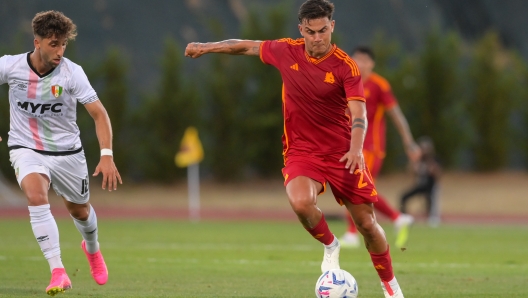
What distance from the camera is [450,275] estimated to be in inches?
391

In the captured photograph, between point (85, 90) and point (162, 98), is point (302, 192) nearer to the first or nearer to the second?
point (85, 90)

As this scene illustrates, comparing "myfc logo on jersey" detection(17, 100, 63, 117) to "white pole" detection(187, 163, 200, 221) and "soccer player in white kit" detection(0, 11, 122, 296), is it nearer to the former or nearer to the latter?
"soccer player in white kit" detection(0, 11, 122, 296)

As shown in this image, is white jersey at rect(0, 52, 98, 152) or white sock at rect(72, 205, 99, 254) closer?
white jersey at rect(0, 52, 98, 152)

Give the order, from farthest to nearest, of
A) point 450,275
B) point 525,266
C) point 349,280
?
point 525,266, point 450,275, point 349,280

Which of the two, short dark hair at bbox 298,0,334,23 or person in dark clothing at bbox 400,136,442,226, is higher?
short dark hair at bbox 298,0,334,23

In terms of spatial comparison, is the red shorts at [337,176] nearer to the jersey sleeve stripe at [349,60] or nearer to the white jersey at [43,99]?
the jersey sleeve stripe at [349,60]

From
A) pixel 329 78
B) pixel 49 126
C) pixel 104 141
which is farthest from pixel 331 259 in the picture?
pixel 49 126

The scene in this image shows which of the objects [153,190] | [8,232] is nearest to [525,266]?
[8,232]

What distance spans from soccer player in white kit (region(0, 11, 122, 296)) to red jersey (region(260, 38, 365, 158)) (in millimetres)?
1668

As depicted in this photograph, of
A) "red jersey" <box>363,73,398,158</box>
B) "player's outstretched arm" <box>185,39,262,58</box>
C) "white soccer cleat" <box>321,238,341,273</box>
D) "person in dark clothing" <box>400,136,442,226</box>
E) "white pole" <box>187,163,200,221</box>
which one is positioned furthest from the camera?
"white pole" <box>187,163,200,221</box>

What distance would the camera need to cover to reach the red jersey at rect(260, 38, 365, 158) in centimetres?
752

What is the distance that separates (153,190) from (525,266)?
73.2 feet

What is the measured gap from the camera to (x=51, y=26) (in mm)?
7363

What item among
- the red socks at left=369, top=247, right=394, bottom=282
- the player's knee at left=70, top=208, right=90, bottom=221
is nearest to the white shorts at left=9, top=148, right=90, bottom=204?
the player's knee at left=70, top=208, right=90, bottom=221
